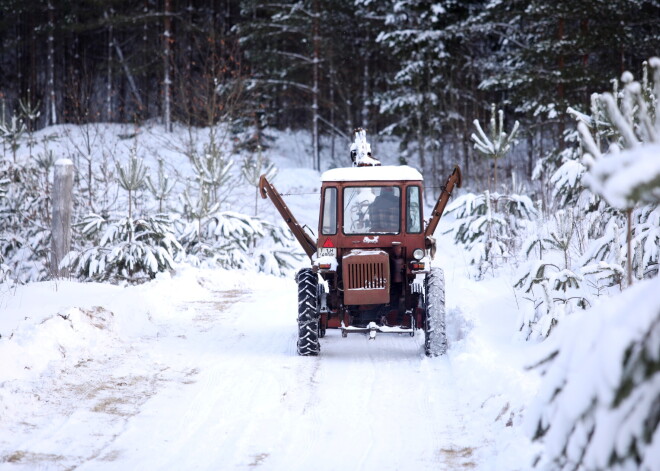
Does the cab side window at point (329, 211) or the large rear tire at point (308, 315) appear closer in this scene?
the large rear tire at point (308, 315)

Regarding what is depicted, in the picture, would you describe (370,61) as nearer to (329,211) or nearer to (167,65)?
(167,65)

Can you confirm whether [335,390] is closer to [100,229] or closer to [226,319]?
[226,319]

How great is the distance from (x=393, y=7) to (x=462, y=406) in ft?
74.1

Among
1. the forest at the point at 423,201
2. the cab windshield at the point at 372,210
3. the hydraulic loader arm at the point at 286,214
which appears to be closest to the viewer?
the forest at the point at 423,201

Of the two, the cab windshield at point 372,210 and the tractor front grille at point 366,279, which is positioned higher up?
the cab windshield at point 372,210

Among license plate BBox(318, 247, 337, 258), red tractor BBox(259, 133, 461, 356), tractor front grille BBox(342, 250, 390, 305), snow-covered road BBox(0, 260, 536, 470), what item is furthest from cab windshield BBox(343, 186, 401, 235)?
snow-covered road BBox(0, 260, 536, 470)

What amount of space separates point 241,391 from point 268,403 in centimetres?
48

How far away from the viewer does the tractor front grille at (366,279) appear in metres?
7.88

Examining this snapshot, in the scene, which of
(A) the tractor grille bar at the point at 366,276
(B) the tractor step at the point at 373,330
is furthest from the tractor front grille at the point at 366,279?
(B) the tractor step at the point at 373,330

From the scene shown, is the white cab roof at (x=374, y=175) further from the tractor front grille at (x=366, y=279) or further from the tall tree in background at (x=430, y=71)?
the tall tree in background at (x=430, y=71)

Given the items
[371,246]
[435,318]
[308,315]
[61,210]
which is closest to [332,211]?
[371,246]

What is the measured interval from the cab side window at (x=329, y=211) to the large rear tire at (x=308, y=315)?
0.55 metres

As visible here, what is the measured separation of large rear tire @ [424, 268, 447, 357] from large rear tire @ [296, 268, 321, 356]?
4.17 ft

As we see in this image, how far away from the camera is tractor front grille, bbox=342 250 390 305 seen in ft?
25.9
